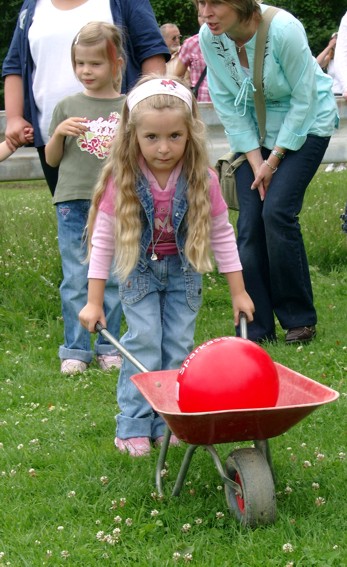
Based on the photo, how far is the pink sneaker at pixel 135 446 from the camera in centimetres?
478

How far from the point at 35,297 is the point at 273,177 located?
2.14m

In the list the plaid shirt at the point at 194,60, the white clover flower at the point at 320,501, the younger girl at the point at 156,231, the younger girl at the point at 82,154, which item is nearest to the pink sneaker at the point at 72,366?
the younger girl at the point at 82,154

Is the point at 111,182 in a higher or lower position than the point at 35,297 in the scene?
higher

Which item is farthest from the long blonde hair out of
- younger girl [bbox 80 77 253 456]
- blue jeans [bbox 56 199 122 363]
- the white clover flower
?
blue jeans [bbox 56 199 122 363]

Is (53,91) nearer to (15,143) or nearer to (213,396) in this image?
(15,143)

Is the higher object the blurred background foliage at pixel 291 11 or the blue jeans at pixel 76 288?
the blue jeans at pixel 76 288

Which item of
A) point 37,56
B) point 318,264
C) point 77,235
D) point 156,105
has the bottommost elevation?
point 318,264

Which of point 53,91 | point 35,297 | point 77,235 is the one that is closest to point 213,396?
point 77,235

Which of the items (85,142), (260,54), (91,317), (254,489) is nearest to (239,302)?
(91,317)

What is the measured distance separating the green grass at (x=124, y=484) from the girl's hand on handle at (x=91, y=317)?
61cm

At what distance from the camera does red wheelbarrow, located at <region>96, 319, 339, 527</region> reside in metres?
3.65

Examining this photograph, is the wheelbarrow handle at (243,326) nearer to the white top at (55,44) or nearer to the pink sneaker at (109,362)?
the pink sneaker at (109,362)

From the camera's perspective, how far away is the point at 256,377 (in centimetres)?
387

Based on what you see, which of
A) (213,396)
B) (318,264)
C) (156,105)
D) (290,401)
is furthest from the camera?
(318,264)
